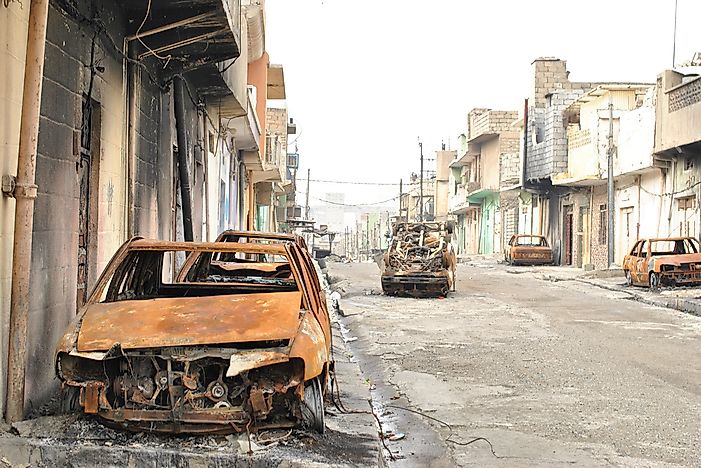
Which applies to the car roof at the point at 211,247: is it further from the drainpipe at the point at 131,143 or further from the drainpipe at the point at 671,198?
the drainpipe at the point at 671,198

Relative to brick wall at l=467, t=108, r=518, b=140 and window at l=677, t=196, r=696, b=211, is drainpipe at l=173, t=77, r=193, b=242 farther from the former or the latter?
brick wall at l=467, t=108, r=518, b=140

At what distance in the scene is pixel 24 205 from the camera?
19.8 ft

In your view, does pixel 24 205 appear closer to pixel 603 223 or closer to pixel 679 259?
pixel 679 259

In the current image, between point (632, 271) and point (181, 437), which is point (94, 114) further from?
point (632, 271)

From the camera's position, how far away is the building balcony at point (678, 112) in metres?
24.7

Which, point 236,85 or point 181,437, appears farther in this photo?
point 236,85

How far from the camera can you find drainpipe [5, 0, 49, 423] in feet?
19.6

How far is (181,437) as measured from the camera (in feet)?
18.3

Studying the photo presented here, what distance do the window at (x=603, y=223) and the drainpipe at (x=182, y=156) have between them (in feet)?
84.3

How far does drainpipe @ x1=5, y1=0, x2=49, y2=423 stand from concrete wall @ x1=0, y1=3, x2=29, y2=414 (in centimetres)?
7

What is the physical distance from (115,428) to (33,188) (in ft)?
5.70

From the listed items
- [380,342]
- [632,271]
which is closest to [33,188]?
[380,342]

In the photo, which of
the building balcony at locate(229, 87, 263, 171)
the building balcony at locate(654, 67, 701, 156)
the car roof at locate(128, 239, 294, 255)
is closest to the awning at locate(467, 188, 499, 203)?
the building balcony at locate(654, 67, 701, 156)

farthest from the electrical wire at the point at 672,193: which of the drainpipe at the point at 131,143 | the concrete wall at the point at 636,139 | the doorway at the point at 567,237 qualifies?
the drainpipe at the point at 131,143
